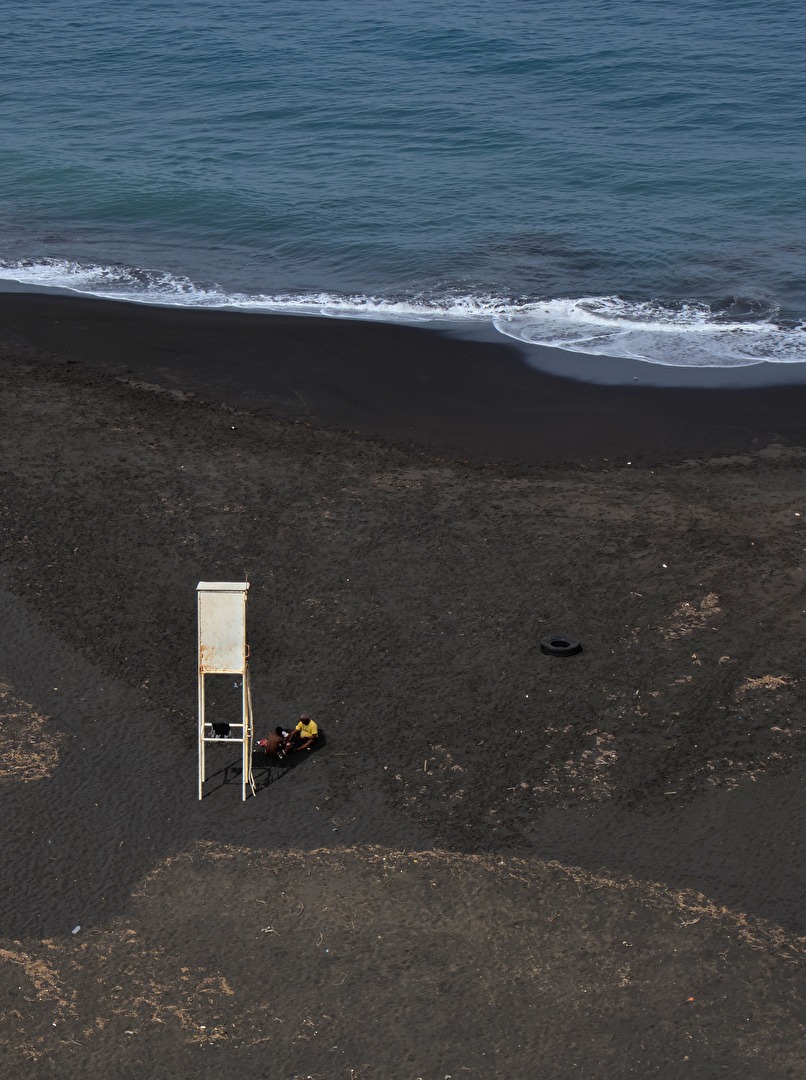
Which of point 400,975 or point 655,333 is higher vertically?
point 655,333

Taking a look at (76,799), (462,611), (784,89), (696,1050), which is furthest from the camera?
(784,89)

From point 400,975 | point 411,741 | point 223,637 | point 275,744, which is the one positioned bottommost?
point 400,975

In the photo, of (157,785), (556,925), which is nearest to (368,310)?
(157,785)

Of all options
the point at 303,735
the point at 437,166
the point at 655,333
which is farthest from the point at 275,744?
the point at 437,166

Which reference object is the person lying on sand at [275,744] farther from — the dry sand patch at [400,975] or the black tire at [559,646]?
the black tire at [559,646]

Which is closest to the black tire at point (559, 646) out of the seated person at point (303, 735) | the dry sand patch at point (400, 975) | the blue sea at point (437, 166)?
the seated person at point (303, 735)

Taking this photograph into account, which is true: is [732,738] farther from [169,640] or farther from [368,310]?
[368,310]

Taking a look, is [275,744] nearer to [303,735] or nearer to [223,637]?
[303,735]
